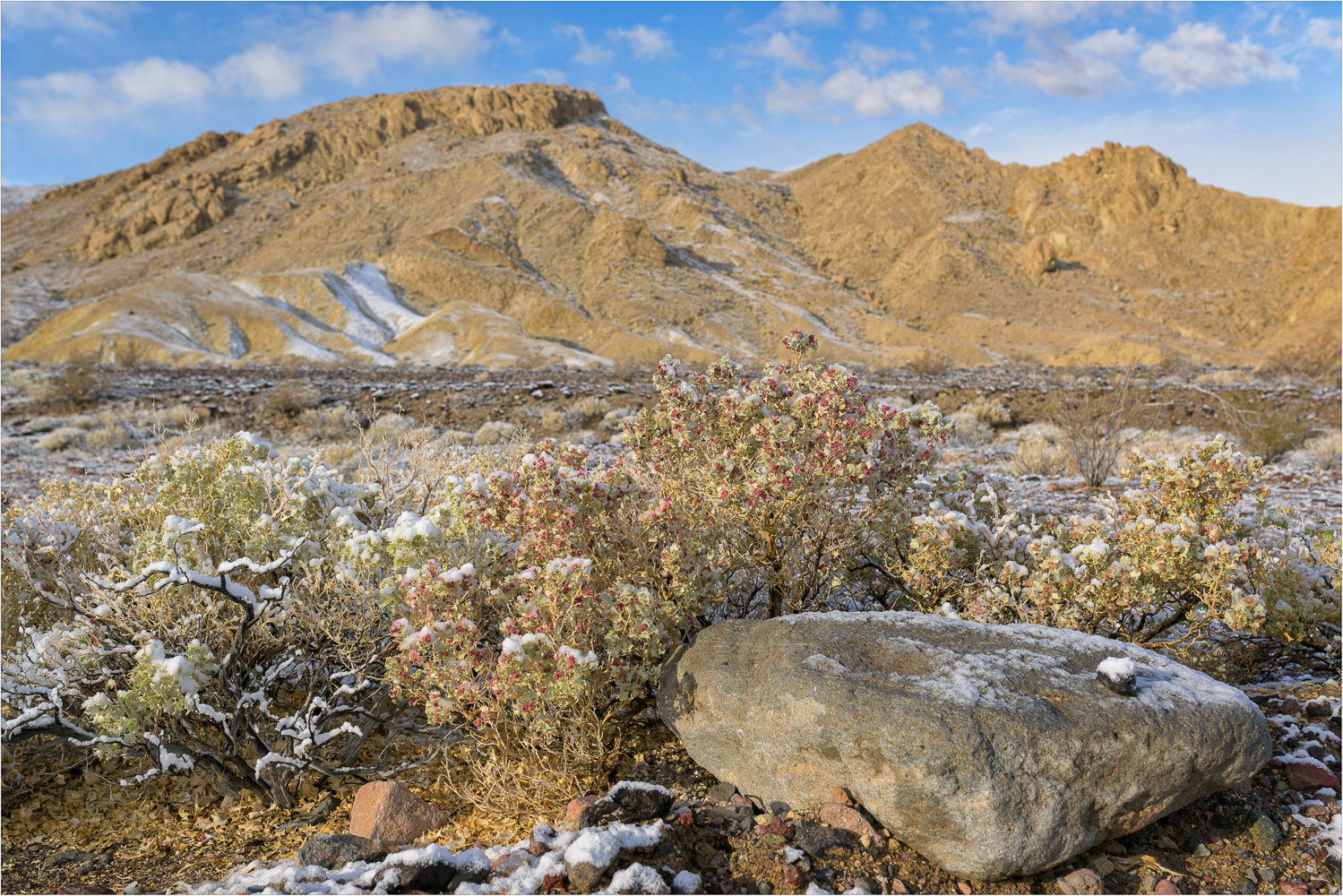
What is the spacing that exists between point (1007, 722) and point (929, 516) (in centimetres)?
139

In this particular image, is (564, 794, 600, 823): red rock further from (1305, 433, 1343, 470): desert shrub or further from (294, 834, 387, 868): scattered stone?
(1305, 433, 1343, 470): desert shrub

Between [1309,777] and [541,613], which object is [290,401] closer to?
[541,613]

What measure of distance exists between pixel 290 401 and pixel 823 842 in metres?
12.9

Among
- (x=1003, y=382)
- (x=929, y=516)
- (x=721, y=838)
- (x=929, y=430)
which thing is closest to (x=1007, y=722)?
(x=721, y=838)

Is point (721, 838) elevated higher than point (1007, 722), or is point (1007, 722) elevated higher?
point (1007, 722)

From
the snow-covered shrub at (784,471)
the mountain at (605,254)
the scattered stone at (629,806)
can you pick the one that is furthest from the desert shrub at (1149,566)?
the mountain at (605,254)

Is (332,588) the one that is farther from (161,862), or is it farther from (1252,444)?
(1252,444)

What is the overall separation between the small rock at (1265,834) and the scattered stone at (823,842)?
1.50 meters

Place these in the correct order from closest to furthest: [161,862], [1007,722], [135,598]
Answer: [1007,722], [161,862], [135,598]

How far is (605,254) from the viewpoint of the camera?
1969 inches

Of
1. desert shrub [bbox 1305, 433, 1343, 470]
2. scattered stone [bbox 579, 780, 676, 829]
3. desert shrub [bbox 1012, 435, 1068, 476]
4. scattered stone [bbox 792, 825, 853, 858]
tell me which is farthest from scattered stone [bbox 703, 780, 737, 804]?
desert shrub [bbox 1305, 433, 1343, 470]

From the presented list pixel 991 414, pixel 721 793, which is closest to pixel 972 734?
pixel 721 793

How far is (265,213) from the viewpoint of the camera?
59.6 metres

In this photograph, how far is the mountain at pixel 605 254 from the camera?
4006cm
